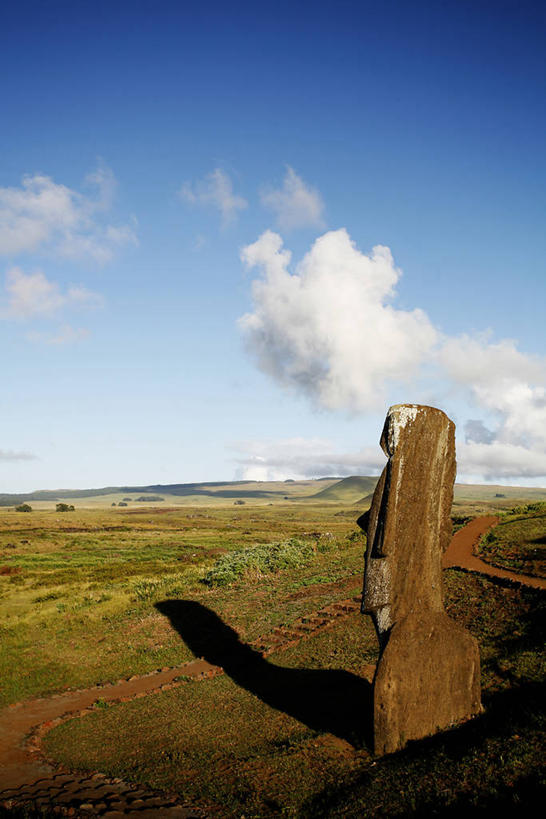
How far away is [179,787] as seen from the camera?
9133mm

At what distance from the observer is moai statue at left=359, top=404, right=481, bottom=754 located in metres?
9.51

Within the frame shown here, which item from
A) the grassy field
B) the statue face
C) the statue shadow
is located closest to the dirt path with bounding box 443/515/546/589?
the grassy field

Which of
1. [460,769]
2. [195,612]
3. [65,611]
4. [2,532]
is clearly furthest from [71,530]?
[460,769]

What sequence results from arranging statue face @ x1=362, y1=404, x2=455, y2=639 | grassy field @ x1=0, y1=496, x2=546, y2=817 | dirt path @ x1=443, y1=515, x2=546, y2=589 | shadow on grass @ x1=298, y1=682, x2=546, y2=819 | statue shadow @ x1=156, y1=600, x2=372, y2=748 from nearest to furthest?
shadow on grass @ x1=298, y1=682, x2=546, y2=819 < grassy field @ x1=0, y1=496, x2=546, y2=817 < statue face @ x1=362, y1=404, x2=455, y2=639 < statue shadow @ x1=156, y1=600, x2=372, y2=748 < dirt path @ x1=443, y1=515, x2=546, y2=589

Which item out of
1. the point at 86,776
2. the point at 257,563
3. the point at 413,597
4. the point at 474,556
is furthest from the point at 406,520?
the point at 257,563

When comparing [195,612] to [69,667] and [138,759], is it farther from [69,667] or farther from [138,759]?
[138,759]

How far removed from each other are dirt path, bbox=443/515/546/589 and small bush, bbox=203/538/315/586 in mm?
10350

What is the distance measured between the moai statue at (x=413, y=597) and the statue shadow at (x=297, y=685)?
1129 millimetres

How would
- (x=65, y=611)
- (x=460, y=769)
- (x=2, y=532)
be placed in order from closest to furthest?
(x=460, y=769), (x=65, y=611), (x=2, y=532)

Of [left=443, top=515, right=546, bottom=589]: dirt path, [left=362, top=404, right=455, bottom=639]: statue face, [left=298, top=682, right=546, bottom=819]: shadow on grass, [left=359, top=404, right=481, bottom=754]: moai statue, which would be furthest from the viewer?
[left=443, top=515, right=546, bottom=589]: dirt path

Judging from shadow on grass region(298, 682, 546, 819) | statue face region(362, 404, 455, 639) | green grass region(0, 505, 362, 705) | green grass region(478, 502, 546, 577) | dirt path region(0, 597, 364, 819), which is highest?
statue face region(362, 404, 455, 639)

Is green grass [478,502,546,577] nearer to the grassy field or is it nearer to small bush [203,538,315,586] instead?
the grassy field

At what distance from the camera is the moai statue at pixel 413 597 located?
31.2 ft

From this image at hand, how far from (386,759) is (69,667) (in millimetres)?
15510
